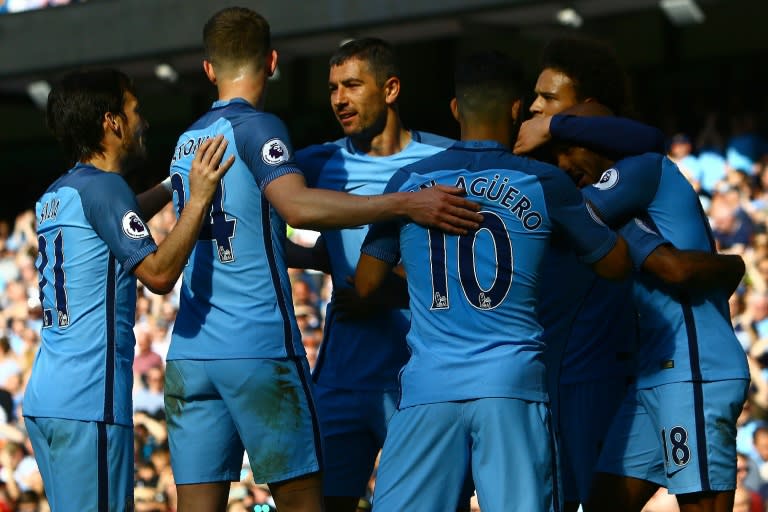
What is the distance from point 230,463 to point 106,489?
0.45 m

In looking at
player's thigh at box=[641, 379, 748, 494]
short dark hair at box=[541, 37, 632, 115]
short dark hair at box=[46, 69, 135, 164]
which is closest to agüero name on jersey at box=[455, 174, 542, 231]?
Result: player's thigh at box=[641, 379, 748, 494]

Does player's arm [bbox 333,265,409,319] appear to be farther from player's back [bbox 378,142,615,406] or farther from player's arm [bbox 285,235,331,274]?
player's back [bbox 378,142,615,406]

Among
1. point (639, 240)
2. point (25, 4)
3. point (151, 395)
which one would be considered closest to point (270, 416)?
point (639, 240)

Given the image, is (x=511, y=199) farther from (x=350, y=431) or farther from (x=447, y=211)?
(x=350, y=431)

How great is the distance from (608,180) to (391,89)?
116 centimetres

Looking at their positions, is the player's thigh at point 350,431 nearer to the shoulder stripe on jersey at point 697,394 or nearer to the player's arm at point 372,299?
the player's arm at point 372,299

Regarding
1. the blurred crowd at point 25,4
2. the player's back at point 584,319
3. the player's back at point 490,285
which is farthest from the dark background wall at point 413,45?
the player's back at point 490,285

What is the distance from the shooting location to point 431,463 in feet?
14.4

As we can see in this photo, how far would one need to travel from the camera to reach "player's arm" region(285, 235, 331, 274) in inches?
224

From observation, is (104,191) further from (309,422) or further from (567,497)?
(567,497)

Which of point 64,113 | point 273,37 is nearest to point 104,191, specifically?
point 64,113

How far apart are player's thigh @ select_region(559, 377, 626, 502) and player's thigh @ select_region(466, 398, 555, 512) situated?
1.18 m

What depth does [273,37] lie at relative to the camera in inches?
606

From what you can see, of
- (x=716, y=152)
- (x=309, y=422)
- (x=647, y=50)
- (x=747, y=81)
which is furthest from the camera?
(x=647, y=50)
